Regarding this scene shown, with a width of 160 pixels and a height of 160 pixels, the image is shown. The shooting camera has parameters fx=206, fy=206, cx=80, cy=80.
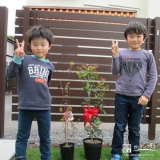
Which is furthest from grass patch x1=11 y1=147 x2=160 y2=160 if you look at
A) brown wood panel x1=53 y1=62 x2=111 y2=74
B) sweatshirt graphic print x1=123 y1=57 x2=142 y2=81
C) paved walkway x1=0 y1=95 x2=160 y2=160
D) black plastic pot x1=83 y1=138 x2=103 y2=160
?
brown wood panel x1=53 y1=62 x2=111 y2=74

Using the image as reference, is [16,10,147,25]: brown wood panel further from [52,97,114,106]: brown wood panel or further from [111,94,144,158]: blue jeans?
[111,94,144,158]: blue jeans

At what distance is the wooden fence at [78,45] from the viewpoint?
3.46m

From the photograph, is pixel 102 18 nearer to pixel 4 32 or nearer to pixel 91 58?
pixel 91 58

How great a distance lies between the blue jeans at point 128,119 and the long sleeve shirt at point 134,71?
11 cm

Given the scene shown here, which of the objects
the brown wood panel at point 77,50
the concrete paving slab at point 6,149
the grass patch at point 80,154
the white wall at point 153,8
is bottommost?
the grass patch at point 80,154

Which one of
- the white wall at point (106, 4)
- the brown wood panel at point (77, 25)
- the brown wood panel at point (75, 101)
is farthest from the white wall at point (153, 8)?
the brown wood panel at point (75, 101)

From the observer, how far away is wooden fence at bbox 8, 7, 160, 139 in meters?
3.46

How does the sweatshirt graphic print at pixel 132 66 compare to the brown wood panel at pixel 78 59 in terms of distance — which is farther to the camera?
the brown wood panel at pixel 78 59

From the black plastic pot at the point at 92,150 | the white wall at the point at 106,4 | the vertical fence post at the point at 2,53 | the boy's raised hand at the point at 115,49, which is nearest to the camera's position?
the boy's raised hand at the point at 115,49

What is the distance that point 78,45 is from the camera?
3514 millimetres

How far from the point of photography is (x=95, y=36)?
11.6ft

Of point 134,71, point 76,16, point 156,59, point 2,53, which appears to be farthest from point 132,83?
point 2,53

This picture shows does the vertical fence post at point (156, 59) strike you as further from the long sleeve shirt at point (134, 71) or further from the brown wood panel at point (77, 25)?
the long sleeve shirt at point (134, 71)

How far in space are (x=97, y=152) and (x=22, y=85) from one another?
132 cm
